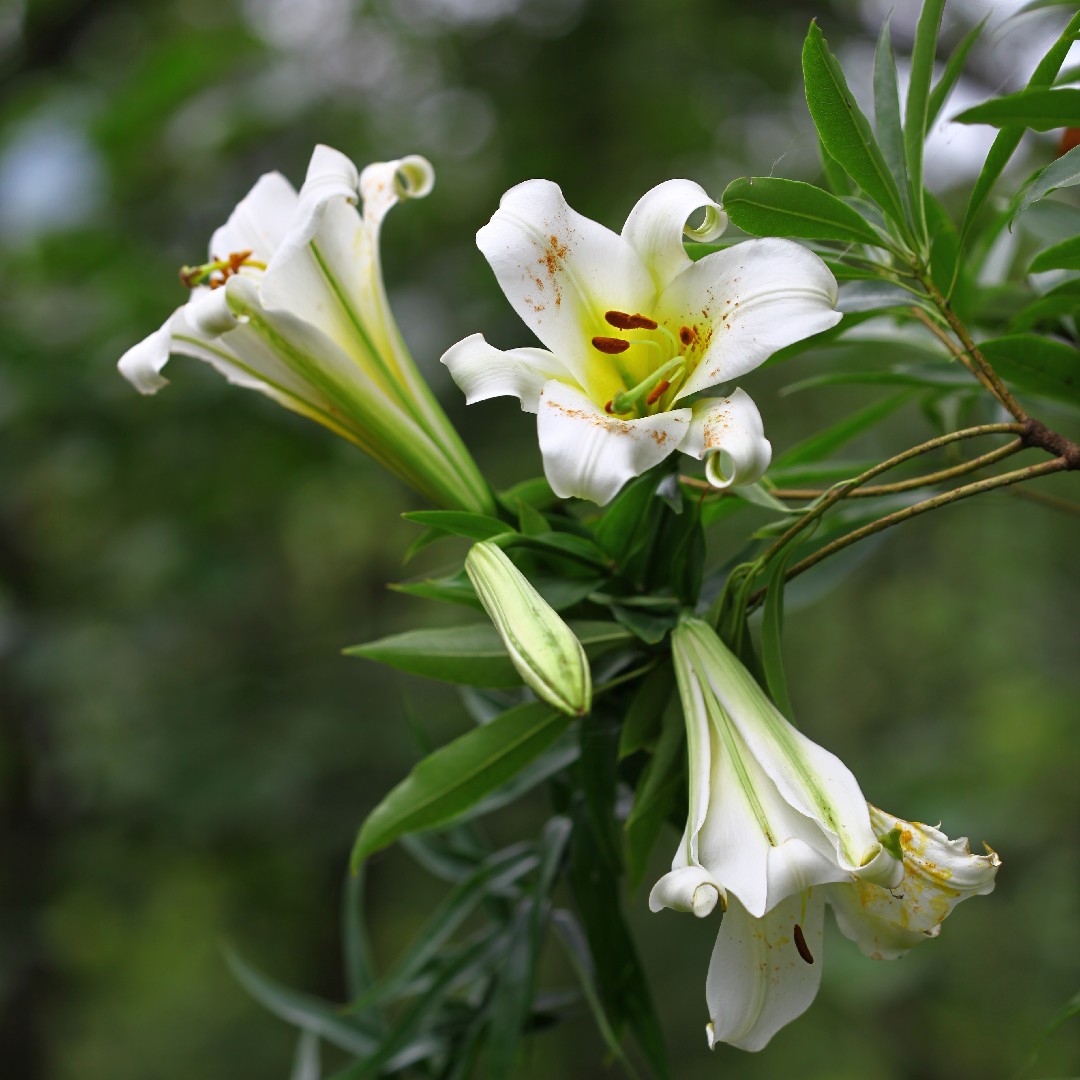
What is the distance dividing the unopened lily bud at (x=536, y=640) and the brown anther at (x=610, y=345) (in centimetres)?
8

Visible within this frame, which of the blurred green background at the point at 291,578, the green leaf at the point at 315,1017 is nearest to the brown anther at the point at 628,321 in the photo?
the green leaf at the point at 315,1017

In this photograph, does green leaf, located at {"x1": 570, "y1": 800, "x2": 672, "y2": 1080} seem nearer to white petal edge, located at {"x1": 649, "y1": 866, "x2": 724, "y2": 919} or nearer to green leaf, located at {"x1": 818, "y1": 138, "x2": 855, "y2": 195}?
white petal edge, located at {"x1": 649, "y1": 866, "x2": 724, "y2": 919}

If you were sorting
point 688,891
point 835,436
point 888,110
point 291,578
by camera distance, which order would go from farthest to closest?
point 291,578 → point 835,436 → point 888,110 → point 688,891

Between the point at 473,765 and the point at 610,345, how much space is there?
0.52 feet

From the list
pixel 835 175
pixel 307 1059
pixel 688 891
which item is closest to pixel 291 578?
pixel 307 1059

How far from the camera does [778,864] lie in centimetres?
30

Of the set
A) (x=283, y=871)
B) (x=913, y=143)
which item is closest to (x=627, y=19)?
(x=283, y=871)

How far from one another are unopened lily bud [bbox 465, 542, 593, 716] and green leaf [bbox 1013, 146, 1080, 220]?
0.17 m

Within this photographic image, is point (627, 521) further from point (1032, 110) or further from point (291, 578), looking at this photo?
point (291, 578)

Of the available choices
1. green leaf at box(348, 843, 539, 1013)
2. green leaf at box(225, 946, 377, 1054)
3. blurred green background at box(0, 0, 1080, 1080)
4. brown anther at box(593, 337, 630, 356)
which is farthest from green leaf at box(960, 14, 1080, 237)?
blurred green background at box(0, 0, 1080, 1080)

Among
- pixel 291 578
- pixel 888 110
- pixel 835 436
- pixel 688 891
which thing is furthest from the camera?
pixel 291 578

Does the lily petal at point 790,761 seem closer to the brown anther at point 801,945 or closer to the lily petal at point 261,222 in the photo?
the brown anther at point 801,945

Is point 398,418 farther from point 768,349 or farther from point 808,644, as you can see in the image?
point 808,644

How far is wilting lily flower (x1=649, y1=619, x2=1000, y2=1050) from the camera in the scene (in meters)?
0.30
